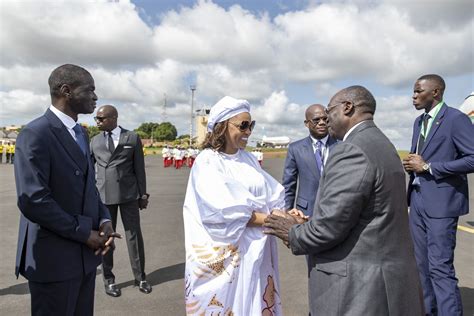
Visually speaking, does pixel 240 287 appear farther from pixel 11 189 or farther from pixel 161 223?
pixel 11 189

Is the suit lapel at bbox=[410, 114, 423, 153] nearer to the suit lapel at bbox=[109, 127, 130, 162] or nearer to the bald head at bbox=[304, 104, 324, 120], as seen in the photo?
the bald head at bbox=[304, 104, 324, 120]

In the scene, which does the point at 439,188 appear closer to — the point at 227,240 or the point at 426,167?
the point at 426,167

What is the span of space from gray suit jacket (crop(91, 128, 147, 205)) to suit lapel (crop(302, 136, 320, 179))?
209cm

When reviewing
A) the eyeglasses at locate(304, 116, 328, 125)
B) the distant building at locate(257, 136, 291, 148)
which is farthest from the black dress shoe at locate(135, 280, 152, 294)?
the distant building at locate(257, 136, 291, 148)

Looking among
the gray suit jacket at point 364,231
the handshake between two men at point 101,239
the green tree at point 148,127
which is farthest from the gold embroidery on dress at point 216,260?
the green tree at point 148,127

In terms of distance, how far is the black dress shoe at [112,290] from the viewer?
175 inches

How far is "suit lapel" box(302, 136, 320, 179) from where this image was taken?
4.11 m

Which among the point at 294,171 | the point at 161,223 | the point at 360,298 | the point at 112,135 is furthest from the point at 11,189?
the point at 360,298

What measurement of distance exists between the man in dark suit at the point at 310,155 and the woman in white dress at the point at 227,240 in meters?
1.29

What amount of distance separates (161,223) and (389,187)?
713 centimetres

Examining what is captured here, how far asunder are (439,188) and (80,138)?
3.26 meters

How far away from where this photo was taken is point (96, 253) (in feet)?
8.28

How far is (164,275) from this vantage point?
17.1 feet

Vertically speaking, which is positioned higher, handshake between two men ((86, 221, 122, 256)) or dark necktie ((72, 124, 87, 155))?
dark necktie ((72, 124, 87, 155))
